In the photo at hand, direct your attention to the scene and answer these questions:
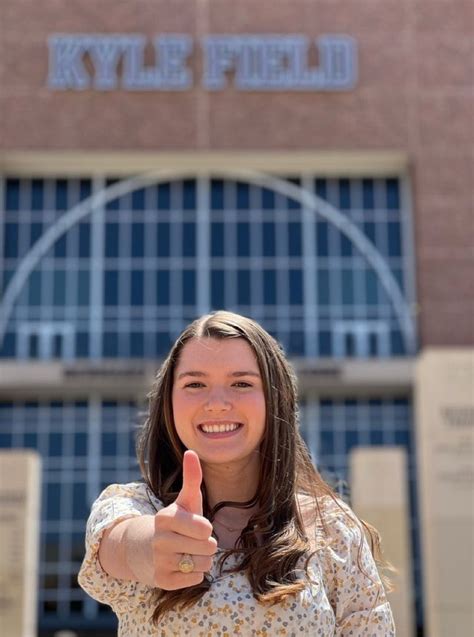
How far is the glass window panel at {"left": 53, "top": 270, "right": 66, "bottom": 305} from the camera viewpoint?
3084 cm

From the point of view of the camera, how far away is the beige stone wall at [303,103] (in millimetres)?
30609

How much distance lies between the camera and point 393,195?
31609 mm

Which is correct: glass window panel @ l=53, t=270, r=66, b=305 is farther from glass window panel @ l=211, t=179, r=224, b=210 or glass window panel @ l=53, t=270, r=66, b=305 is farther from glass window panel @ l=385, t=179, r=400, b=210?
glass window panel @ l=385, t=179, r=400, b=210

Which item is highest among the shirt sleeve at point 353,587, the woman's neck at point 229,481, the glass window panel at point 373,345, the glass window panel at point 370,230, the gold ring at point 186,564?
the glass window panel at point 370,230

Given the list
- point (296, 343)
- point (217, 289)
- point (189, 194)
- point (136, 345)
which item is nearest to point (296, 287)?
point (296, 343)

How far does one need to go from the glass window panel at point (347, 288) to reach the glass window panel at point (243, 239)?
2.74 metres

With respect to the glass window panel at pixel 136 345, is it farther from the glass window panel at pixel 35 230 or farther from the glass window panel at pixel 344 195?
the glass window panel at pixel 344 195

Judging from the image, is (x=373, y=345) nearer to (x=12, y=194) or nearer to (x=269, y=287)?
(x=269, y=287)

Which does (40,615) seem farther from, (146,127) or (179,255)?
(146,127)

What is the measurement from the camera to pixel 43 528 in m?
29.3

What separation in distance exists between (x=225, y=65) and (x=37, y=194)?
6376 millimetres

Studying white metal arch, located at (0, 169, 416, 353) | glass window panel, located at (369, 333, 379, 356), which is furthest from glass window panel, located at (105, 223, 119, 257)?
glass window panel, located at (369, 333, 379, 356)

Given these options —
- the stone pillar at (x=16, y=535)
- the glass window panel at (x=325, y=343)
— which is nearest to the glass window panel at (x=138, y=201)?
the glass window panel at (x=325, y=343)

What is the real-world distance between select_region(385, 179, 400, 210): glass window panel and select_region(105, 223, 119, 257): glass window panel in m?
7.65
